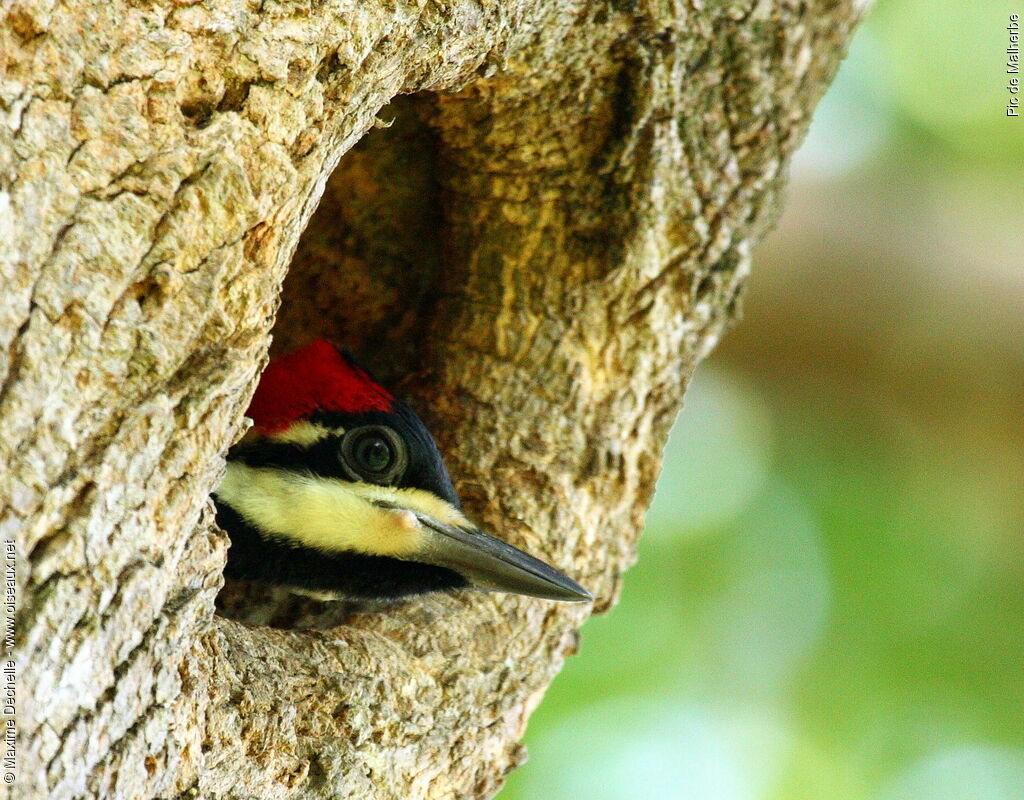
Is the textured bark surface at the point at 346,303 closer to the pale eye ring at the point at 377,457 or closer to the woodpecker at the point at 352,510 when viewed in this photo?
the woodpecker at the point at 352,510

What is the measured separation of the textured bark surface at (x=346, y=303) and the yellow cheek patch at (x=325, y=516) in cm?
18

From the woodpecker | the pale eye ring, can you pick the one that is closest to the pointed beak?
the woodpecker

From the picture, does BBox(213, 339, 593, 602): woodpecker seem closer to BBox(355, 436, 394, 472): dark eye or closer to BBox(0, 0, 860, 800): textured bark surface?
BBox(355, 436, 394, 472): dark eye

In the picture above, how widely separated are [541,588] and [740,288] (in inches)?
40.6

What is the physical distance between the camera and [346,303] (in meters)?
3.32

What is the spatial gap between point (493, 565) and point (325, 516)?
1.14ft

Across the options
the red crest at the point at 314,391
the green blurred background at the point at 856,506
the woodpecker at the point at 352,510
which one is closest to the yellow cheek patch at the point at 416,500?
the woodpecker at the point at 352,510

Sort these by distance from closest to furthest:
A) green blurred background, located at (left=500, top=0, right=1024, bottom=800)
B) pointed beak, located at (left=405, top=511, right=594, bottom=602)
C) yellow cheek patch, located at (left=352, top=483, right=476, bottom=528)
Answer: pointed beak, located at (left=405, top=511, right=594, bottom=602) → yellow cheek patch, located at (left=352, top=483, right=476, bottom=528) → green blurred background, located at (left=500, top=0, right=1024, bottom=800)

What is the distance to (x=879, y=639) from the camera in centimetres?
497

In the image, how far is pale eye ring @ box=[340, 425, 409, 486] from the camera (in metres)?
2.53

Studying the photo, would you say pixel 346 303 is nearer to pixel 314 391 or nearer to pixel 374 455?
pixel 314 391

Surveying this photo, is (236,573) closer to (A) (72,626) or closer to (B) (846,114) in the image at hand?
(A) (72,626)

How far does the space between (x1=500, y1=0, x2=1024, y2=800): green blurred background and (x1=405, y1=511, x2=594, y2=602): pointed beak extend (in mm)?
2236

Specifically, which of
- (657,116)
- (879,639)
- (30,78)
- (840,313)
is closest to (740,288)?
(657,116)
